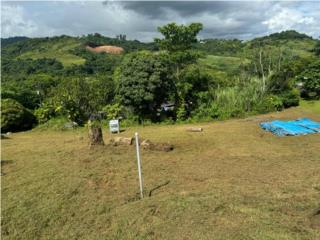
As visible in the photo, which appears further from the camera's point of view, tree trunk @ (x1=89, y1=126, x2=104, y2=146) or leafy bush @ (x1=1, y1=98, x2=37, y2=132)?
leafy bush @ (x1=1, y1=98, x2=37, y2=132)

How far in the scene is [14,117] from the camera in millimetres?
15336

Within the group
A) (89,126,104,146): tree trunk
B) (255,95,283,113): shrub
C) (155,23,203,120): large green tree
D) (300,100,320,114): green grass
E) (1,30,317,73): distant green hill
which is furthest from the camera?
(1,30,317,73): distant green hill

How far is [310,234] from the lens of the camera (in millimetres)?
4219

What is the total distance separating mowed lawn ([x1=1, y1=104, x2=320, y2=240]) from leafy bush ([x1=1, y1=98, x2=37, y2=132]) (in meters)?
5.70

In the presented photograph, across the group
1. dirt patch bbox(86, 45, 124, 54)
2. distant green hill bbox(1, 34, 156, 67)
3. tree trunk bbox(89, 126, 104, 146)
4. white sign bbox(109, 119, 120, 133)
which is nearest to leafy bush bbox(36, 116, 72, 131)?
white sign bbox(109, 119, 120, 133)

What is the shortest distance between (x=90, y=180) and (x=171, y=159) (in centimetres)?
Result: 227

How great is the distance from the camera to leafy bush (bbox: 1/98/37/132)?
15.2m

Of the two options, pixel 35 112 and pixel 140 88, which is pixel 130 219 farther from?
pixel 35 112

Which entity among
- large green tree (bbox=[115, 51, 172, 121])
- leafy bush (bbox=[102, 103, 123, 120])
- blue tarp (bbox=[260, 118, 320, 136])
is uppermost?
large green tree (bbox=[115, 51, 172, 121])

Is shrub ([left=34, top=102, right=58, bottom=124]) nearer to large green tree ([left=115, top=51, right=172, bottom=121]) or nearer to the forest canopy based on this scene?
the forest canopy

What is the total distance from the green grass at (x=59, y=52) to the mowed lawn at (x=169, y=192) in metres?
46.7

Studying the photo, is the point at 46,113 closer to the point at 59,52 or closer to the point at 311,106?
the point at 311,106

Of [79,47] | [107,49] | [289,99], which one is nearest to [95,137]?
[289,99]

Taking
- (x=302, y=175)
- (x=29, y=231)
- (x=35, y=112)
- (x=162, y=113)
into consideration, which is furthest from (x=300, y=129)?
(x=35, y=112)
